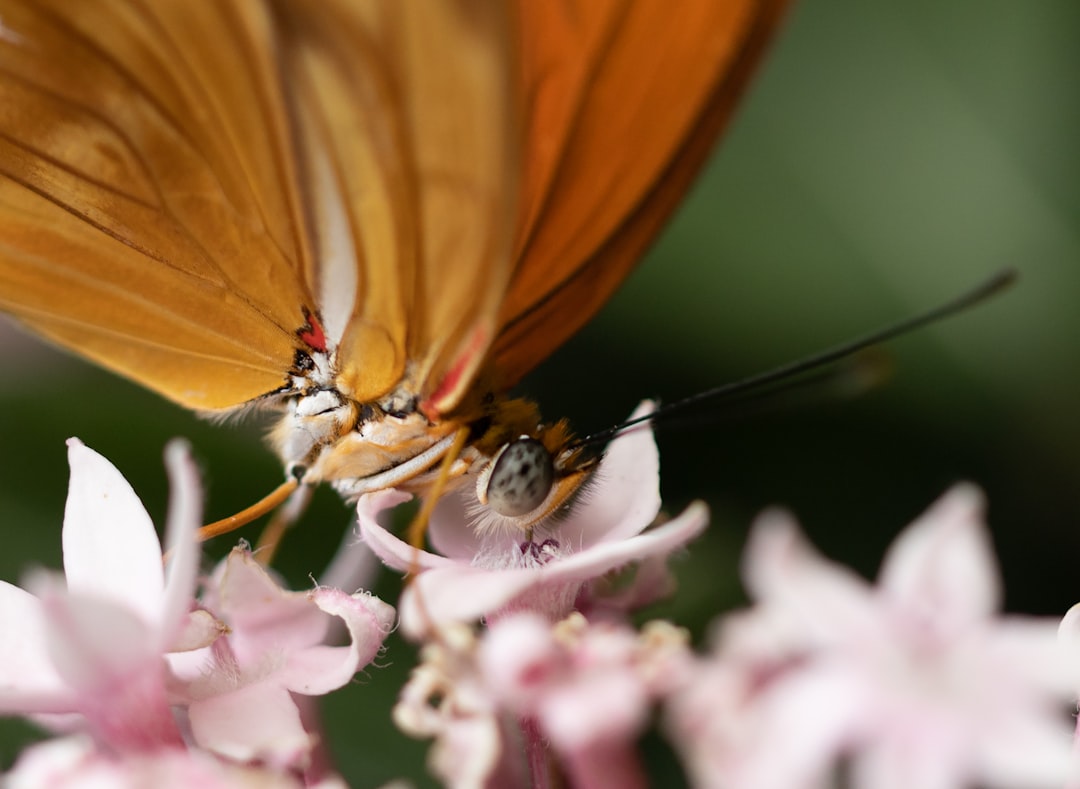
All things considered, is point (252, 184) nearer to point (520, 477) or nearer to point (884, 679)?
point (520, 477)

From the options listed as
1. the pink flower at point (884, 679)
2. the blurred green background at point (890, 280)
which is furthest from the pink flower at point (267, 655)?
the blurred green background at point (890, 280)

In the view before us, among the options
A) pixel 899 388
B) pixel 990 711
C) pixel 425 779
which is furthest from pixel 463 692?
pixel 899 388

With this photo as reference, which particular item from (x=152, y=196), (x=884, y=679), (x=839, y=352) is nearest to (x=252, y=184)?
(x=152, y=196)

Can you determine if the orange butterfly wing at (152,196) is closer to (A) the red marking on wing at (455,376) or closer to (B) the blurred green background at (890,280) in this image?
(A) the red marking on wing at (455,376)

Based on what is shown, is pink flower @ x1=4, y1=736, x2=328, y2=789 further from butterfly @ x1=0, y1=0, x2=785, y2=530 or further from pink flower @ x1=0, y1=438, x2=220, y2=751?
butterfly @ x1=0, y1=0, x2=785, y2=530

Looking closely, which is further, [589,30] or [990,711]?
[589,30]

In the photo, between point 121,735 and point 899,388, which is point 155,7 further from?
point 899,388

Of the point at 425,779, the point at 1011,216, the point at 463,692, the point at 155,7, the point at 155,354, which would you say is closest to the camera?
the point at 463,692
